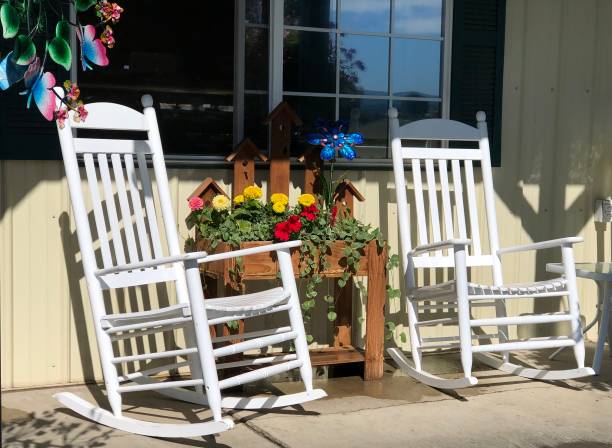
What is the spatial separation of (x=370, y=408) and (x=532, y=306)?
1.57 metres

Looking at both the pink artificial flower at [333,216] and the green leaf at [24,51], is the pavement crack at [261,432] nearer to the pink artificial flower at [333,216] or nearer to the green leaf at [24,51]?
the pink artificial flower at [333,216]

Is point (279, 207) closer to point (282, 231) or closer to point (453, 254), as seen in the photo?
point (282, 231)

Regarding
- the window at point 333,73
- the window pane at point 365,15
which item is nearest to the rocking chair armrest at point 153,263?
the window at point 333,73

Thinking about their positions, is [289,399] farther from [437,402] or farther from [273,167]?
[273,167]

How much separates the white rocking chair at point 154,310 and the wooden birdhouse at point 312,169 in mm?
707

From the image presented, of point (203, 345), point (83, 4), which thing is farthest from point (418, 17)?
point (83, 4)

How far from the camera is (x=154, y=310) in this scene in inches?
138

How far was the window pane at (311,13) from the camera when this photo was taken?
4262mm

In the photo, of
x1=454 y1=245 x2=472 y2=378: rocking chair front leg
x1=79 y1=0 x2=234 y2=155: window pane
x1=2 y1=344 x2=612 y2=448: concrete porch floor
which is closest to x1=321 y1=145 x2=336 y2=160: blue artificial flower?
x1=79 y1=0 x2=234 y2=155: window pane

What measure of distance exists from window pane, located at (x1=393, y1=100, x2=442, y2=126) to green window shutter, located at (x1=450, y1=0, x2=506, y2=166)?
0.31ft

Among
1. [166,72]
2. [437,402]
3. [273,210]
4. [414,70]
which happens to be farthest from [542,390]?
[166,72]

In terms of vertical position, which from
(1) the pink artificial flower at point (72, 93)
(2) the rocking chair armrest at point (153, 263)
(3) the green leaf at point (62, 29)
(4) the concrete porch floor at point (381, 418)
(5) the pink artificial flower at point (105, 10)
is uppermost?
(5) the pink artificial flower at point (105, 10)

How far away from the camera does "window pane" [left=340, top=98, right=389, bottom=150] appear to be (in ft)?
14.5

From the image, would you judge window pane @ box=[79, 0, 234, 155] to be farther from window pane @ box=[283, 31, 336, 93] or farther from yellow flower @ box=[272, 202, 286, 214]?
yellow flower @ box=[272, 202, 286, 214]
